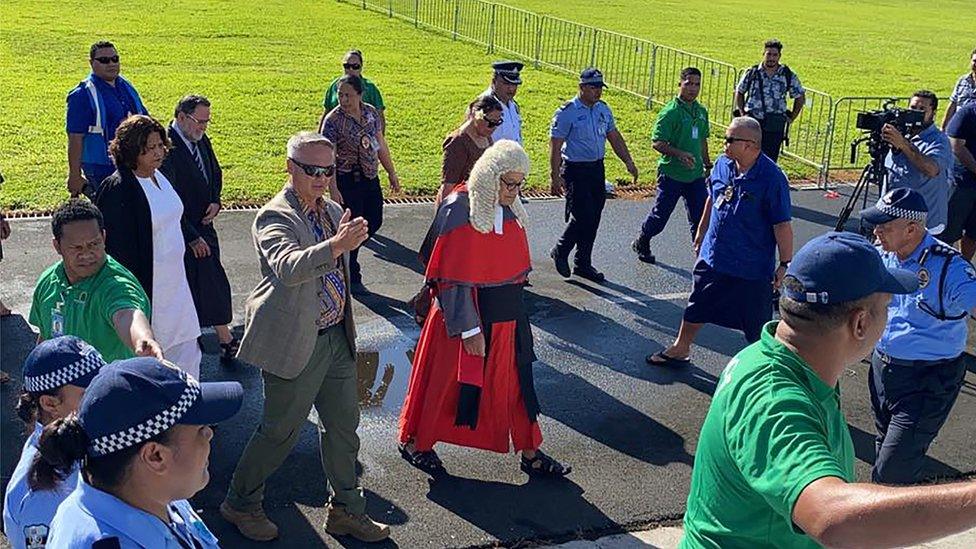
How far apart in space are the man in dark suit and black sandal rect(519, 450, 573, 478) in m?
2.46

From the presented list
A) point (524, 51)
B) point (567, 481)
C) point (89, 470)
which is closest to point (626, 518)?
point (567, 481)

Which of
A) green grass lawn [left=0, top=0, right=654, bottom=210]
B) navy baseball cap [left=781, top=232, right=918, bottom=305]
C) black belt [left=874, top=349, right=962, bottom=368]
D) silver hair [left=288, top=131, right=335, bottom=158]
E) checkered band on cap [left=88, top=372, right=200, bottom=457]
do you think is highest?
navy baseball cap [left=781, top=232, right=918, bottom=305]

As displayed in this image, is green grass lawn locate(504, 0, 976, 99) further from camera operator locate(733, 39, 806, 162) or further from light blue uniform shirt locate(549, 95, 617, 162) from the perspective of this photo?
light blue uniform shirt locate(549, 95, 617, 162)

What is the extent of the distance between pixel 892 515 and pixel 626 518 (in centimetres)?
377

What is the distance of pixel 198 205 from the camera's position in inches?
288

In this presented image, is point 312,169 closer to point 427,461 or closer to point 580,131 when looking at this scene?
point 427,461

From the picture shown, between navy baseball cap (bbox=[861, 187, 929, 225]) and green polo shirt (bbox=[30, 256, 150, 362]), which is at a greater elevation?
navy baseball cap (bbox=[861, 187, 929, 225])

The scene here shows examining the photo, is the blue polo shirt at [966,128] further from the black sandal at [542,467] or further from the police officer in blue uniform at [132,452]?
the police officer in blue uniform at [132,452]

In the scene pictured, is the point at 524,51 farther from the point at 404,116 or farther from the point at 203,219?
the point at 203,219

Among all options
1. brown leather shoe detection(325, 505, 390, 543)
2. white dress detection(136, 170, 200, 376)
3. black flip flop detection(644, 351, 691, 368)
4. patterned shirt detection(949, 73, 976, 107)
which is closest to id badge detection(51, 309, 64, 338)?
white dress detection(136, 170, 200, 376)

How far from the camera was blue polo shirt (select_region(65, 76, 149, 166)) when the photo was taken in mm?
8289

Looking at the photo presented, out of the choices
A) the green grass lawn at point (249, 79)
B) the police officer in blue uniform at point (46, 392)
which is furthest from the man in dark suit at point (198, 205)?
the green grass lawn at point (249, 79)

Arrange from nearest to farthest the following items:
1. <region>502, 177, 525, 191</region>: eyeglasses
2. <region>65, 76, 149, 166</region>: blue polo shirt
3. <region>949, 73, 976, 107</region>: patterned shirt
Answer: <region>502, 177, 525, 191</region>: eyeglasses < <region>65, 76, 149, 166</region>: blue polo shirt < <region>949, 73, 976, 107</region>: patterned shirt

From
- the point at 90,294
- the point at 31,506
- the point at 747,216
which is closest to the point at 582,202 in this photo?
the point at 747,216
